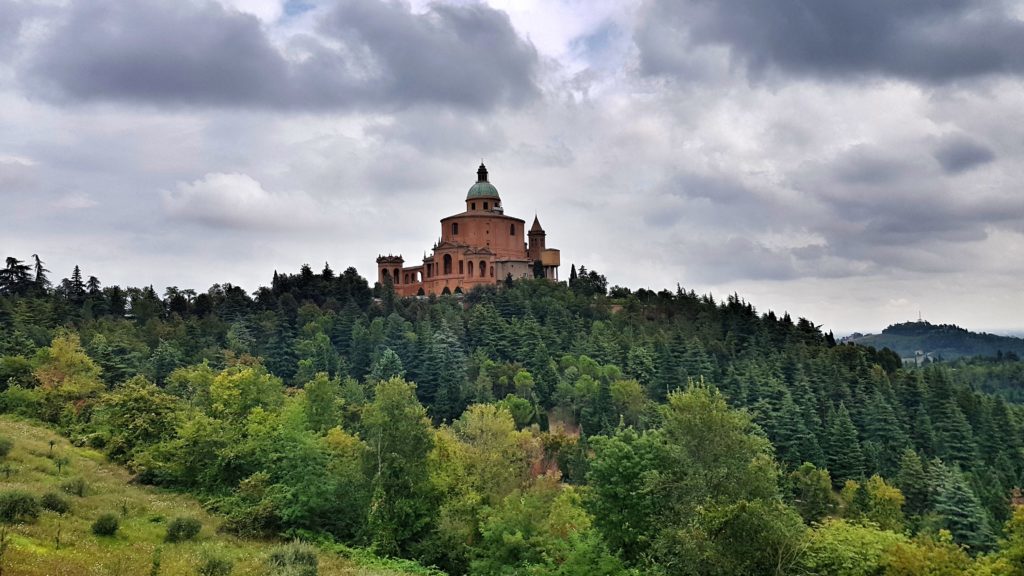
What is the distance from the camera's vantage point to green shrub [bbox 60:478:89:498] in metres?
28.4

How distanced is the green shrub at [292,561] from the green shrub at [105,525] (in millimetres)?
5419

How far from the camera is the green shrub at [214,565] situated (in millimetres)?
21297

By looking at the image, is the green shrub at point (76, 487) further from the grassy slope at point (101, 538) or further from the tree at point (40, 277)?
the tree at point (40, 277)

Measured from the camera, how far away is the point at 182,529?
87.3 ft

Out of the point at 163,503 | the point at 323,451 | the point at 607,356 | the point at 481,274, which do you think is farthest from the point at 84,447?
the point at 481,274

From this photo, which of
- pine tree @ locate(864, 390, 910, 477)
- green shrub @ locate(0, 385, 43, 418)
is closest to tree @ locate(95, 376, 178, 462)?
green shrub @ locate(0, 385, 43, 418)

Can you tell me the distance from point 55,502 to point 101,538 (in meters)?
3.10

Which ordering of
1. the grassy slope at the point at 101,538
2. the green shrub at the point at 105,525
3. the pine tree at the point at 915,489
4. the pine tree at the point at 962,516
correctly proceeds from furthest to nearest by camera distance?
the pine tree at the point at 915,489 → the pine tree at the point at 962,516 → the green shrub at the point at 105,525 → the grassy slope at the point at 101,538

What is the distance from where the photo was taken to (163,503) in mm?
32000

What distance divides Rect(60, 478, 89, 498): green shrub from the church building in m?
71.6

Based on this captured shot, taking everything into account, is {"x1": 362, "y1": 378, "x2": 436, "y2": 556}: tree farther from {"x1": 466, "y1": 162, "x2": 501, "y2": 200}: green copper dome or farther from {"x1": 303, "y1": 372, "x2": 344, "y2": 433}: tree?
{"x1": 466, "y1": 162, "x2": 501, "y2": 200}: green copper dome

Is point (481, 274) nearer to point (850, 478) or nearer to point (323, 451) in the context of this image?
point (850, 478)

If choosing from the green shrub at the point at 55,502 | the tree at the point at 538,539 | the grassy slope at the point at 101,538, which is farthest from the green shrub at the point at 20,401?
the tree at the point at 538,539

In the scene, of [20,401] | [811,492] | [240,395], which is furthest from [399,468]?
[811,492]
